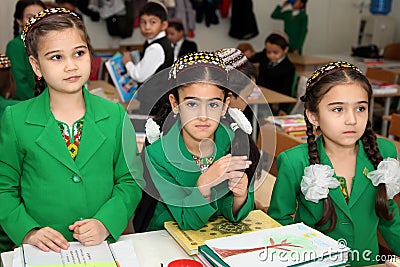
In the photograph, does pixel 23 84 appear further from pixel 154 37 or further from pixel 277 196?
pixel 277 196

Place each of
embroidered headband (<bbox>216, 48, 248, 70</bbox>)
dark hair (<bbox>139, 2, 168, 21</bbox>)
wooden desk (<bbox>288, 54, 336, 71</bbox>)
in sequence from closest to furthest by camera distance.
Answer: embroidered headband (<bbox>216, 48, 248, 70</bbox>) < dark hair (<bbox>139, 2, 168, 21</bbox>) < wooden desk (<bbox>288, 54, 336, 71</bbox>)

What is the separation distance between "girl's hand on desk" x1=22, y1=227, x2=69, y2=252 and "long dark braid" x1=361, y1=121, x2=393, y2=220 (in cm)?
100

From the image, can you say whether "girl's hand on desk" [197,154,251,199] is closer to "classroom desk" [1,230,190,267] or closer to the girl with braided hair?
"classroom desk" [1,230,190,267]

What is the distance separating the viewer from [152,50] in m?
4.11

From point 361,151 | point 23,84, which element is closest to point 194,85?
point 361,151

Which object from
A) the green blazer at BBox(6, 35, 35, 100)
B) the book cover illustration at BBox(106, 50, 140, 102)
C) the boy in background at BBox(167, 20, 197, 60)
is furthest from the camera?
the boy in background at BBox(167, 20, 197, 60)

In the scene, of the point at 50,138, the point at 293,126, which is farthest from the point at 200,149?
the point at 293,126

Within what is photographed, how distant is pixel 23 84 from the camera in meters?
3.84

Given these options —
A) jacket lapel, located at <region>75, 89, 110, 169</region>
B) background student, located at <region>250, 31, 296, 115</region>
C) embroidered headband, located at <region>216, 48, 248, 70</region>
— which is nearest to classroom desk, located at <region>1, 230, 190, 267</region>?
jacket lapel, located at <region>75, 89, 110, 169</region>

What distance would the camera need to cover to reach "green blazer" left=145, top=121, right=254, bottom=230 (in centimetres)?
158

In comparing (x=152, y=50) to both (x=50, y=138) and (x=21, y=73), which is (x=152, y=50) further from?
(x=50, y=138)

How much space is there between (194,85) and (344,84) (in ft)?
1.82

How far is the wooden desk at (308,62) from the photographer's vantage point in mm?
7292

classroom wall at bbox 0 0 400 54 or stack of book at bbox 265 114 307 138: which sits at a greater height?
classroom wall at bbox 0 0 400 54
